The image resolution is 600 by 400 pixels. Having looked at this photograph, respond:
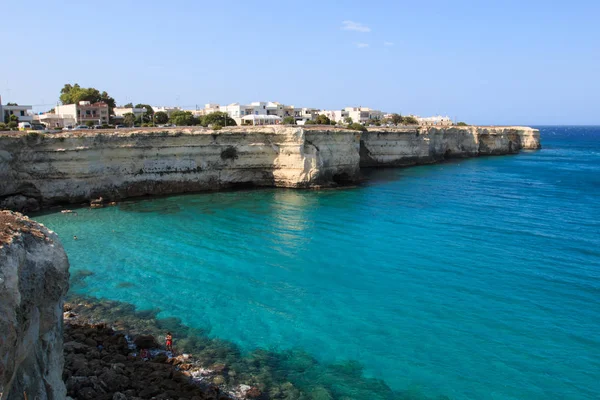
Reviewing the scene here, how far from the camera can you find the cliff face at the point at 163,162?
104ft

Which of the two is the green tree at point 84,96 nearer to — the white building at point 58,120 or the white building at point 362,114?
the white building at point 58,120

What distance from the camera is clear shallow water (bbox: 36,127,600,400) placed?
13.3m

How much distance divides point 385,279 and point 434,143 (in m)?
51.3

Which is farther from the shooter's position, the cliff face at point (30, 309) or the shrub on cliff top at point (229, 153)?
the shrub on cliff top at point (229, 153)

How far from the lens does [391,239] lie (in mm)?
24844

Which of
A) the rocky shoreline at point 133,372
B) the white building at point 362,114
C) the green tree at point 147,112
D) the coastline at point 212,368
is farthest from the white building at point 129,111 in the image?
the rocky shoreline at point 133,372

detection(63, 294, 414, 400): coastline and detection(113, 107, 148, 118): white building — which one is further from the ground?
detection(113, 107, 148, 118): white building

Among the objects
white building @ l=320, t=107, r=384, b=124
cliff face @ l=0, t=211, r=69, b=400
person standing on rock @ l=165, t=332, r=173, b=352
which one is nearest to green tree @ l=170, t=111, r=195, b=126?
person standing on rock @ l=165, t=332, r=173, b=352

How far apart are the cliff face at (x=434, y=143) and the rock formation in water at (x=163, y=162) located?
494 inches

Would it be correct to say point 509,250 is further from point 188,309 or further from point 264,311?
point 188,309

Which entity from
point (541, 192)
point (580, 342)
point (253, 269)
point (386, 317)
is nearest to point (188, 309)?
point (253, 269)

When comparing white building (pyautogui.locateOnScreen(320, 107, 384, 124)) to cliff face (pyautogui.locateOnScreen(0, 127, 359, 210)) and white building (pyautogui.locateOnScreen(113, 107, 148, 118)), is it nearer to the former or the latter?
white building (pyautogui.locateOnScreen(113, 107, 148, 118))

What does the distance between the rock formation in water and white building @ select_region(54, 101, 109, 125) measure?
27295mm

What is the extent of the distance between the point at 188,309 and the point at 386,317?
722 centimetres
